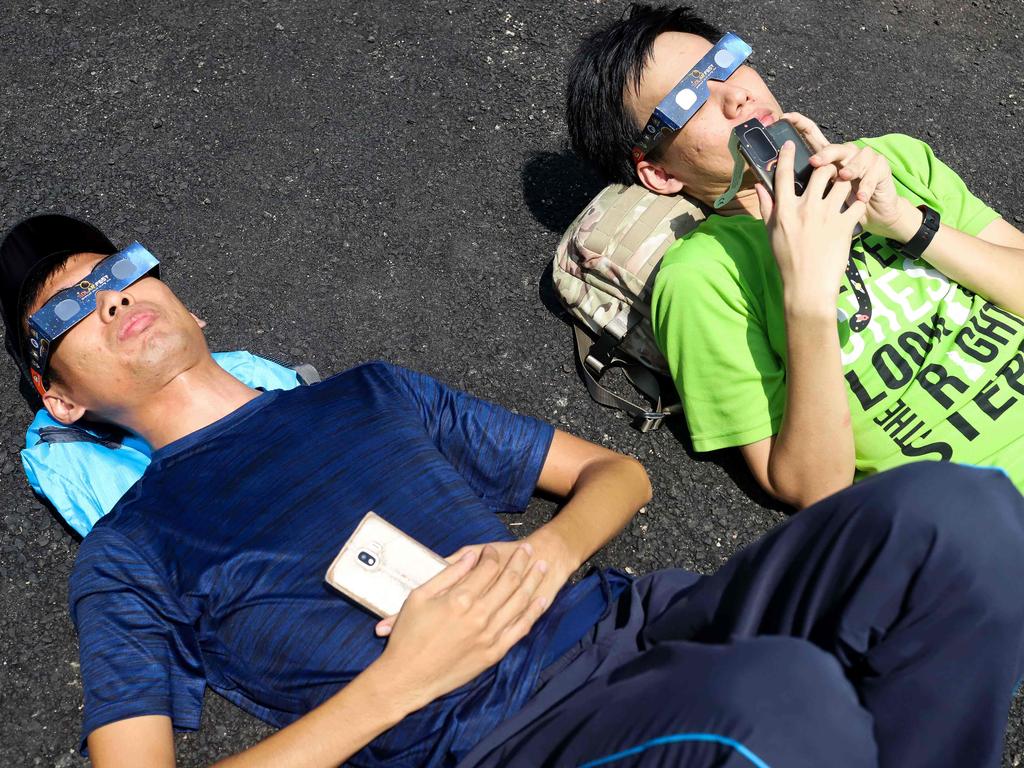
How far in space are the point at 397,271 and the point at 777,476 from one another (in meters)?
1.83

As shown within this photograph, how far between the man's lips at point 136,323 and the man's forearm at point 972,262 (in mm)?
2502

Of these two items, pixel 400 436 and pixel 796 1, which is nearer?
pixel 400 436

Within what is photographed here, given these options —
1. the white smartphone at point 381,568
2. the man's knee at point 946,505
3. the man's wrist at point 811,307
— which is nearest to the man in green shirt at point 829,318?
the man's wrist at point 811,307

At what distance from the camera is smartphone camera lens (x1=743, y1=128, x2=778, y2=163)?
2.92 m

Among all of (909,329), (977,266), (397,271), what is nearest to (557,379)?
(397,271)

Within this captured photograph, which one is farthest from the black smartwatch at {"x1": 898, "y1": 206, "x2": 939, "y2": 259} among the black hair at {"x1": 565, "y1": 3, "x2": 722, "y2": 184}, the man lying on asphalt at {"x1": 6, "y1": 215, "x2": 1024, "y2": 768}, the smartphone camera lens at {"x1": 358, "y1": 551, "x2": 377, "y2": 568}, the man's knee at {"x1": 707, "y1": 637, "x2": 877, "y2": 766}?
the smartphone camera lens at {"x1": 358, "y1": 551, "x2": 377, "y2": 568}

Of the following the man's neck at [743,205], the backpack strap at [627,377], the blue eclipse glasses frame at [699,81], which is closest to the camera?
the blue eclipse glasses frame at [699,81]

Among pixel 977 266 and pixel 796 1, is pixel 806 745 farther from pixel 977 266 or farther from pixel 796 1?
pixel 796 1

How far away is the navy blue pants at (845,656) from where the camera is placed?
1.72 meters

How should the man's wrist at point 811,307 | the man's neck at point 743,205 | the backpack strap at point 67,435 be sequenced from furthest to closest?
the man's neck at point 743,205 → the backpack strap at point 67,435 → the man's wrist at point 811,307

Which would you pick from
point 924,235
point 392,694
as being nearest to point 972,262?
point 924,235

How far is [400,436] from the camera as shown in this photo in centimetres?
271

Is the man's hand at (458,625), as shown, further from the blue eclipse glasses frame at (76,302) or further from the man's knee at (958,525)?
the blue eclipse glasses frame at (76,302)

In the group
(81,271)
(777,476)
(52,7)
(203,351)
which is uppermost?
(52,7)
